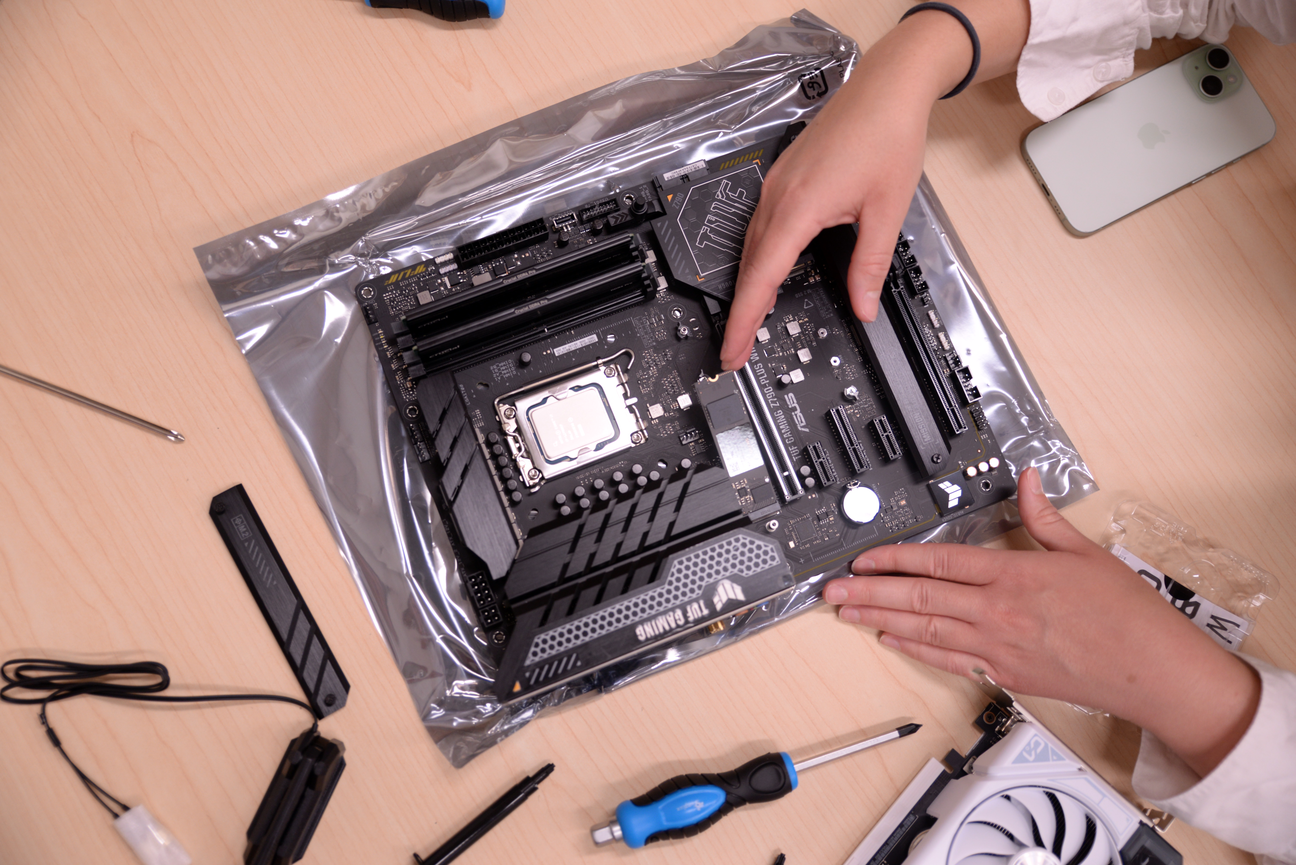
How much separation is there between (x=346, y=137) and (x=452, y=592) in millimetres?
1229

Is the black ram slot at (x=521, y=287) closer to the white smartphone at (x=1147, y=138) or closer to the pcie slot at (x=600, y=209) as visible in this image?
the pcie slot at (x=600, y=209)

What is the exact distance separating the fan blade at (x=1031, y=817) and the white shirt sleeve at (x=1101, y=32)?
5.71 ft

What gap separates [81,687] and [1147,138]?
3074mm

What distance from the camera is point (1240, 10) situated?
1938 mm

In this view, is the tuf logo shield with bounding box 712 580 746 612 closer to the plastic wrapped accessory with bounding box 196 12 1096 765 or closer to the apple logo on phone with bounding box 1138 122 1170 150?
the plastic wrapped accessory with bounding box 196 12 1096 765

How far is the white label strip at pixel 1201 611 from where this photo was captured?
191cm

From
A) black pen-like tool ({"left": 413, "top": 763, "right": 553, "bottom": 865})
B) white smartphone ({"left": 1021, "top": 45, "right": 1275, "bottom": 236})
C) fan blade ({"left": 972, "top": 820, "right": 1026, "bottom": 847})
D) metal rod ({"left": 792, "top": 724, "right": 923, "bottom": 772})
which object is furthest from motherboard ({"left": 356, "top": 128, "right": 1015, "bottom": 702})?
fan blade ({"left": 972, "top": 820, "right": 1026, "bottom": 847})

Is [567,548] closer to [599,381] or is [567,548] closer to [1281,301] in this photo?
[599,381]

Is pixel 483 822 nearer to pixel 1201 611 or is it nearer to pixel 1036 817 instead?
pixel 1036 817

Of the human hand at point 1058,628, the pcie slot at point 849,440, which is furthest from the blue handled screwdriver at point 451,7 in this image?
the human hand at point 1058,628

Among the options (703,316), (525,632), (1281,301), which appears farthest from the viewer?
(1281,301)

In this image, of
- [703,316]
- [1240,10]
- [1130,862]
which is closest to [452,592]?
[703,316]

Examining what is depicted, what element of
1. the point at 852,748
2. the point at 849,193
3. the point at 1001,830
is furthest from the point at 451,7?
the point at 1001,830

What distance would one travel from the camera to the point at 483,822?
1.77m
